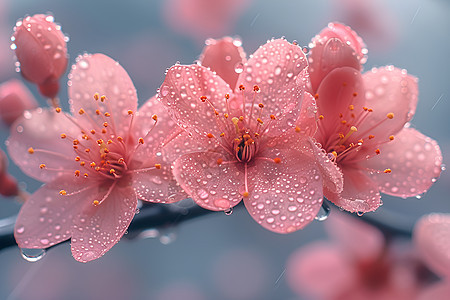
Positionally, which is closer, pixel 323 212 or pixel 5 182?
pixel 323 212

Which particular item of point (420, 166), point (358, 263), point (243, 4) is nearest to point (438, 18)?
point (243, 4)


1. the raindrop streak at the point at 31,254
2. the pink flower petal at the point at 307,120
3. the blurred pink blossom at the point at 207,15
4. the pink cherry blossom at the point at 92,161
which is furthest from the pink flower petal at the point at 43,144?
the blurred pink blossom at the point at 207,15

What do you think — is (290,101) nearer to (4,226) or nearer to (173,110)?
(173,110)

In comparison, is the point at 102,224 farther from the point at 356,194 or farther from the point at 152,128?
the point at 356,194

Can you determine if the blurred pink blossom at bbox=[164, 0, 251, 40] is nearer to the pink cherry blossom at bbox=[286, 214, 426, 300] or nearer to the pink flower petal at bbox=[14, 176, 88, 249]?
the pink cherry blossom at bbox=[286, 214, 426, 300]

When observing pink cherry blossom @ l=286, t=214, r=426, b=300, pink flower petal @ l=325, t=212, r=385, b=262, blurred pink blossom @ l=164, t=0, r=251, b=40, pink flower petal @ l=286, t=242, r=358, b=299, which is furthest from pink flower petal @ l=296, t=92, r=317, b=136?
blurred pink blossom @ l=164, t=0, r=251, b=40

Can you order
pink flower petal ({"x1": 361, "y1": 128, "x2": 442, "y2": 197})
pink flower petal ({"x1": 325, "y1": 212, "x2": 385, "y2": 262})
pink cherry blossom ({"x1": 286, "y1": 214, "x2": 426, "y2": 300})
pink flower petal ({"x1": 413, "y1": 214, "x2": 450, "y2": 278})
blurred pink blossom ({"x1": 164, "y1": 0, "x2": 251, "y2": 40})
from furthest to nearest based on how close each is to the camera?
blurred pink blossom ({"x1": 164, "y1": 0, "x2": 251, "y2": 40})
pink flower petal ({"x1": 325, "y1": 212, "x2": 385, "y2": 262})
pink cherry blossom ({"x1": 286, "y1": 214, "x2": 426, "y2": 300})
pink flower petal ({"x1": 413, "y1": 214, "x2": 450, "y2": 278})
pink flower petal ({"x1": 361, "y1": 128, "x2": 442, "y2": 197})

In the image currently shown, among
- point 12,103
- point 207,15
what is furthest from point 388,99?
point 207,15

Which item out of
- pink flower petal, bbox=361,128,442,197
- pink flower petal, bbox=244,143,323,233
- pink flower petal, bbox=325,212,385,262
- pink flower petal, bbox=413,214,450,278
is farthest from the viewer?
pink flower petal, bbox=325,212,385,262
